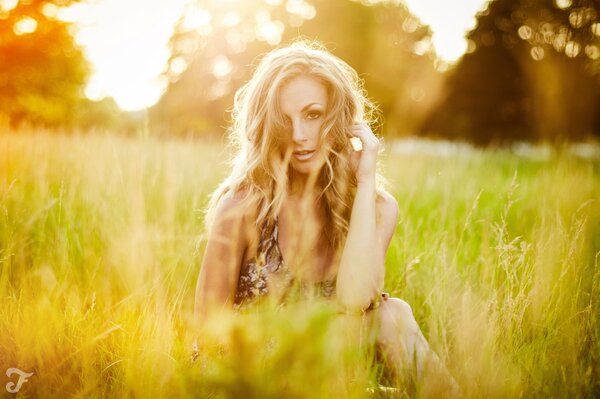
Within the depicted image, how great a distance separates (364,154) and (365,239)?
0.52 m

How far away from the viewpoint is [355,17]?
81.4ft

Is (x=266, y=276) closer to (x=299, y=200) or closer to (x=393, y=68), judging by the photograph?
(x=299, y=200)

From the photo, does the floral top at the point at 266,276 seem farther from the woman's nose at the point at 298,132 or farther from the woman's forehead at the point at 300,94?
the woman's forehead at the point at 300,94

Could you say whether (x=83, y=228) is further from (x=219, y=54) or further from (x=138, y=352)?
(x=219, y=54)

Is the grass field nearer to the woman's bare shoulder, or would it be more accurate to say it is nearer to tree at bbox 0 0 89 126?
the woman's bare shoulder

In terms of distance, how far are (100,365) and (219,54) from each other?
28131 millimetres

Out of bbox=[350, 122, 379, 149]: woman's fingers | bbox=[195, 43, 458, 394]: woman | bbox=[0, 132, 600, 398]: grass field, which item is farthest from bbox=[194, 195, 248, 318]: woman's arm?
bbox=[350, 122, 379, 149]: woman's fingers

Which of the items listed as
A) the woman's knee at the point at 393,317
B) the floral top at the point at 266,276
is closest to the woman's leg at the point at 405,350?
the woman's knee at the point at 393,317

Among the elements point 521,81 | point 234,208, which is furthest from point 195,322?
point 521,81

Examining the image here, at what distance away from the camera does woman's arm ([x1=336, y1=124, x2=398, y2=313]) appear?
6.23ft

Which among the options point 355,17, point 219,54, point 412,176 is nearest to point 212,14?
point 219,54

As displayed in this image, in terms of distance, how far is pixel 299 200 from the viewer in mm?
2430

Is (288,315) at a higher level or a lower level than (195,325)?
higher

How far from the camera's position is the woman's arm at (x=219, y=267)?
198cm
